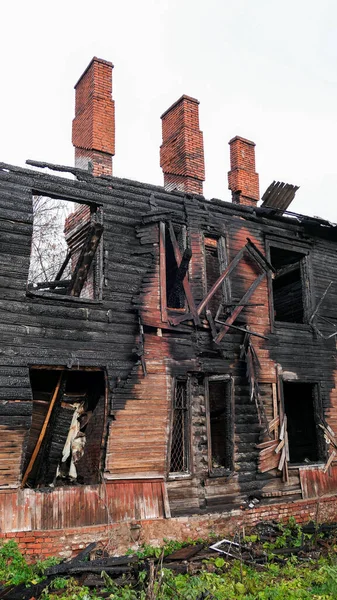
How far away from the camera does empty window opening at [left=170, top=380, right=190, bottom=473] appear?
10836mm

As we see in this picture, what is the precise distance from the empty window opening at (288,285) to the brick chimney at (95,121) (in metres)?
5.25

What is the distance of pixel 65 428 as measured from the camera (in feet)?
34.7

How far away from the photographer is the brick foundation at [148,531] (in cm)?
884

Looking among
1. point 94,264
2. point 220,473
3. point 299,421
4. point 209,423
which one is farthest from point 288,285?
point 94,264

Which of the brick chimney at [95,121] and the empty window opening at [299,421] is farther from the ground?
the brick chimney at [95,121]

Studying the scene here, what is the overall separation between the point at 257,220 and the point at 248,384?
4.24 meters

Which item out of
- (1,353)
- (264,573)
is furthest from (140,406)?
(264,573)

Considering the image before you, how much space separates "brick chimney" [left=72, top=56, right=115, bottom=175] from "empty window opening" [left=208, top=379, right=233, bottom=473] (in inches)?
216

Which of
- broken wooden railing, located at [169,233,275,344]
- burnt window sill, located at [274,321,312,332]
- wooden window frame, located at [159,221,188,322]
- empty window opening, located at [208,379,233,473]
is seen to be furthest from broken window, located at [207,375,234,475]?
burnt window sill, located at [274,321,312,332]

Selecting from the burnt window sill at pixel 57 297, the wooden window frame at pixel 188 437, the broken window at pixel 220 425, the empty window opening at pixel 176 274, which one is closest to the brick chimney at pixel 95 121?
the empty window opening at pixel 176 274

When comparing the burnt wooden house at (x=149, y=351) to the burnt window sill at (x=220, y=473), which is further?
the burnt window sill at (x=220, y=473)

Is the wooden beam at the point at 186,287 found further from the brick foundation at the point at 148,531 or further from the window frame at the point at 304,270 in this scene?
the brick foundation at the point at 148,531

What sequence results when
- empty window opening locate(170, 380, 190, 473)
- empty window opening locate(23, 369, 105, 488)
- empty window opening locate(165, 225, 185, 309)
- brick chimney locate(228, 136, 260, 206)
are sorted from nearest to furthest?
empty window opening locate(23, 369, 105, 488) < empty window opening locate(170, 380, 190, 473) < empty window opening locate(165, 225, 185, 309) < brick chimney locate(228, 136, 260, 206)

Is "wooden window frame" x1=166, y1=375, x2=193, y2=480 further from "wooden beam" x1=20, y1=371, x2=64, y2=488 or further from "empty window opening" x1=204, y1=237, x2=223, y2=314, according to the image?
"wooden beam" x1=20, y1=371, x2=64, y2=488
